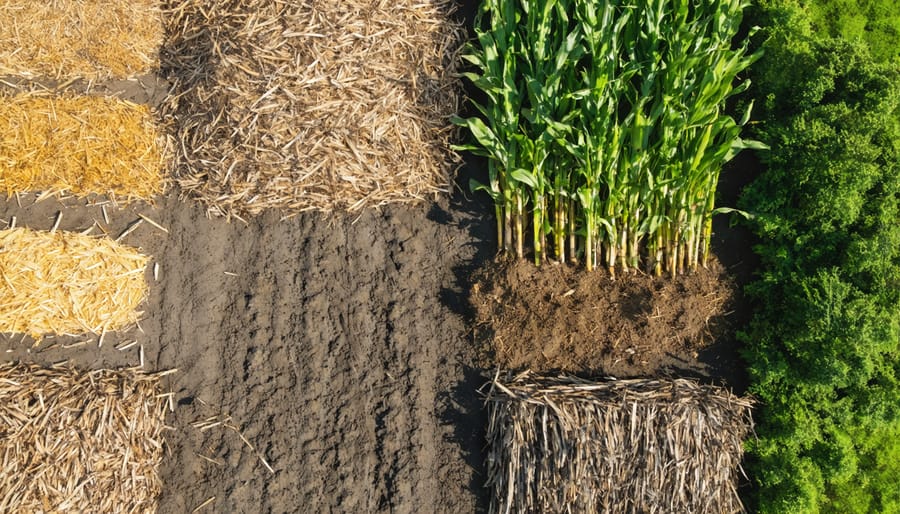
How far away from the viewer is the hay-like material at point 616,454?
147 inches

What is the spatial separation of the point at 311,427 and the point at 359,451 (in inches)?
14.1

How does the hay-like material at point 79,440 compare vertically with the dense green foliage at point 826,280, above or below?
below

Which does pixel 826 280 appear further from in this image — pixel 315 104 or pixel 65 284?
pixel 65 284

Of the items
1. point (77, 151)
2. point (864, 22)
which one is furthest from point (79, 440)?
point (864, 22)

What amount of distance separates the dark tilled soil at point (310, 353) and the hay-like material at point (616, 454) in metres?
0.32

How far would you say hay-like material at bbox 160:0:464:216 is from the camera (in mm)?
4004

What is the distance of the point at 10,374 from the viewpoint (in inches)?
153

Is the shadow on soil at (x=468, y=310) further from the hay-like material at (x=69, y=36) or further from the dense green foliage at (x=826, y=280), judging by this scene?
the hay-like material at (x=69, y=36)

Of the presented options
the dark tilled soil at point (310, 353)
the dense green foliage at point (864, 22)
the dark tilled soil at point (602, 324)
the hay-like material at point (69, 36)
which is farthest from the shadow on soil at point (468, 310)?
the dense green foliage at point (864, 22)

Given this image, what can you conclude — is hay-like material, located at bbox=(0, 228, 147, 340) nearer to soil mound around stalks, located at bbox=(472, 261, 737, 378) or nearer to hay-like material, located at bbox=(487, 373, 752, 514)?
soil mound around stalks, located at bbox=(472, 261, 737, 378)

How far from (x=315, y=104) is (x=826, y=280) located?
3.46m

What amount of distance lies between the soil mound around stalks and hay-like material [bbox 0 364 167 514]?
2.31m

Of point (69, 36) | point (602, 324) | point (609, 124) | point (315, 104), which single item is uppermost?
point (69, 36)

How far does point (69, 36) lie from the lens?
429 cm
